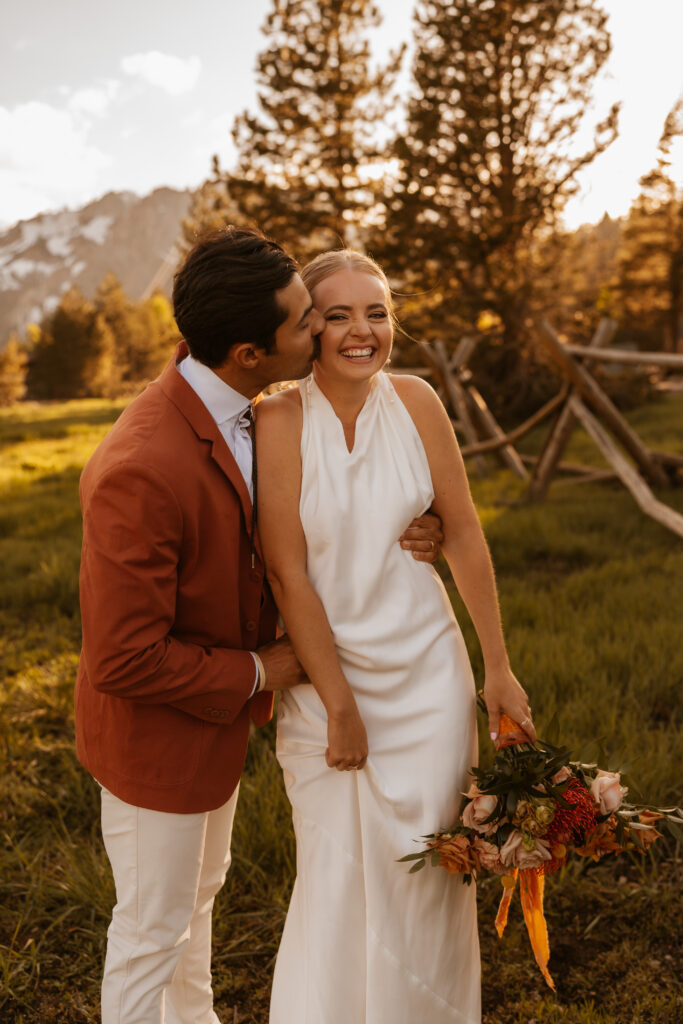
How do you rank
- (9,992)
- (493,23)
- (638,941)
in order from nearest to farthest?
(9,992), (638,941), (493,23)

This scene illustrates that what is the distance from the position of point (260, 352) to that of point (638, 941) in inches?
94.1

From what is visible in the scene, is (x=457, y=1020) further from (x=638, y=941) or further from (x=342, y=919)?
(x=638, y=941)

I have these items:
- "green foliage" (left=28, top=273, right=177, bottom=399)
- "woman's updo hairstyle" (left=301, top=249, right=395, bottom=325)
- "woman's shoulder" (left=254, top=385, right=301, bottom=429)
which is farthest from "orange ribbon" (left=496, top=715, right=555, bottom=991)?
"green foliage" (left=28, top=273, right=177, bottom=399)

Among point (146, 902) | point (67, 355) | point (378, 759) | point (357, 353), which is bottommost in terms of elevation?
point (146, 902)

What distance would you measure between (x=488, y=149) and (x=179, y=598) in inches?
758

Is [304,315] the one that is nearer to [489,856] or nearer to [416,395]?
[416,395]

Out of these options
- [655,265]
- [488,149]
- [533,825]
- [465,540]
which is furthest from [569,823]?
[655,265]

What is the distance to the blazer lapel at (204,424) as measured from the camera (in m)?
1.84

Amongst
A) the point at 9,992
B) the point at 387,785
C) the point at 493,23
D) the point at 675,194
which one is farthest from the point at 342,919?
the point at 675,194

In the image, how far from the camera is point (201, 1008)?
2.29 m

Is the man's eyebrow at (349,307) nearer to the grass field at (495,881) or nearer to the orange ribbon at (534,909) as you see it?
the orange ribbon at (534,909)

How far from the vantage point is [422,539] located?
6.94ft

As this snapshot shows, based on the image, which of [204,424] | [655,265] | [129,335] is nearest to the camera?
[204,424]

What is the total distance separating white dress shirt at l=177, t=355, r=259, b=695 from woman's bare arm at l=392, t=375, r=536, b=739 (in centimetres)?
47
